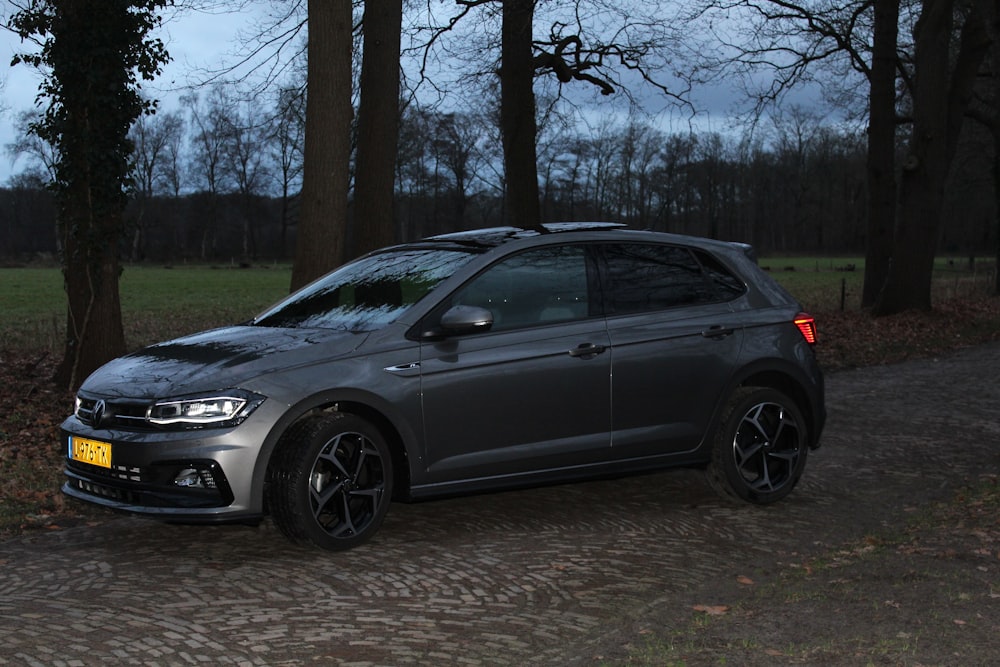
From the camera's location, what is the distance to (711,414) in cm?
711

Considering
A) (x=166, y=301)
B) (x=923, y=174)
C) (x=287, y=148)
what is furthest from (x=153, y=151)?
(x=923, y=174)

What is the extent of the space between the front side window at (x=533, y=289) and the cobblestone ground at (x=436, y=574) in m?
1.29

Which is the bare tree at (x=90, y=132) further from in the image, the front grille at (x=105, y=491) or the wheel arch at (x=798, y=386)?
the wheel arch at (x=798, y=386)

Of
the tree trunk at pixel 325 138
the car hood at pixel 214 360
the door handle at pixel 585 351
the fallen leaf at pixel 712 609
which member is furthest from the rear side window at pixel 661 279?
the tree trunk at pixel 325 138

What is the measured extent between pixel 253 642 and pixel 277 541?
5.68 ft

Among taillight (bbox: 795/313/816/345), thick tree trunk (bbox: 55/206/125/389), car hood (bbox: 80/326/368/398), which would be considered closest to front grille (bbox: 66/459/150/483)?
car hood (bbox: 80/326/368/398)

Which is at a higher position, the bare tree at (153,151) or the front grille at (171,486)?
the bare tree at (153,151)

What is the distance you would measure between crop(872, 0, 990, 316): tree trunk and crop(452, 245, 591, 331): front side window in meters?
16.6

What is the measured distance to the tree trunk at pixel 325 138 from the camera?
10.8 m

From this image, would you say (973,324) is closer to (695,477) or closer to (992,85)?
(992,85)

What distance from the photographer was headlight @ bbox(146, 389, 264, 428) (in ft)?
18.2

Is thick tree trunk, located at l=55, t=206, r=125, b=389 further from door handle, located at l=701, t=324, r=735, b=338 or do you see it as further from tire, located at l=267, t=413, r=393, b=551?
door handle, located at l=701, t=324, r=735, b=338

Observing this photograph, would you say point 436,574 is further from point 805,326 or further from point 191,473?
point 805,326

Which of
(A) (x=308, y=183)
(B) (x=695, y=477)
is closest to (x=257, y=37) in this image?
(A) (x=308, y=183)
